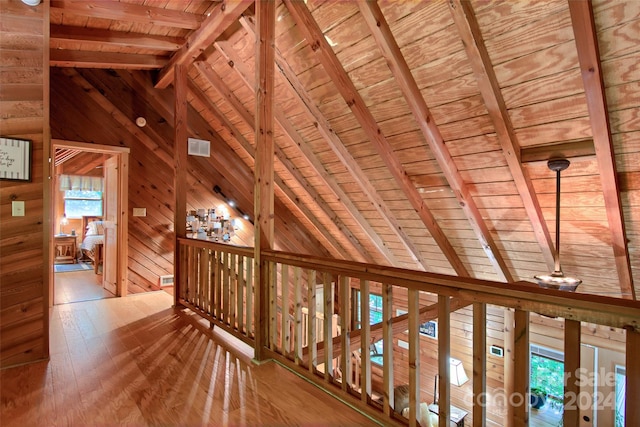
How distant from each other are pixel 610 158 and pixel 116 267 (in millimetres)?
5170

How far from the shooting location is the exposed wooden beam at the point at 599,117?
1.89 meters

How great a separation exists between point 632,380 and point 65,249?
10.4 m

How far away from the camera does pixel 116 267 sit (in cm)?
445

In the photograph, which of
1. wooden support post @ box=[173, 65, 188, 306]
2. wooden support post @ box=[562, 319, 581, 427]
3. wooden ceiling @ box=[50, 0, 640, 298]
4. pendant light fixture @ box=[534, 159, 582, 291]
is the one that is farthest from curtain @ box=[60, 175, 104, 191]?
wooden support post @ box=[562, 319, 581, 427]

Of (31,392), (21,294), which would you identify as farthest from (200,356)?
(21,294)

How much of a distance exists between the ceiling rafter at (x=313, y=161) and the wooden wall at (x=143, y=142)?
1.56 meters

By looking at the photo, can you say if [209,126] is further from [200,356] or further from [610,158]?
[610,158]

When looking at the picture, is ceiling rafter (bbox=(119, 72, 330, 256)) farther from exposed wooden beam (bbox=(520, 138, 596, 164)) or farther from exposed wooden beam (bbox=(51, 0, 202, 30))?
exposed wooden beam (bbox=(520, 138, 596, 164))

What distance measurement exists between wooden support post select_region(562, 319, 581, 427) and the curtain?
35.9 ft

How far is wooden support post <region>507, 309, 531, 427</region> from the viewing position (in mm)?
1304

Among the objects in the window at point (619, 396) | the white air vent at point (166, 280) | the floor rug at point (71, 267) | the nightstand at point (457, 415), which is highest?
the white air vent at point (166, 280)

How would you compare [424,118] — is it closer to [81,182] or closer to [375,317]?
[375,317]

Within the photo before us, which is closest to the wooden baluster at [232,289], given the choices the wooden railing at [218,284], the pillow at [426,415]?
the wooden railing at [218,284]

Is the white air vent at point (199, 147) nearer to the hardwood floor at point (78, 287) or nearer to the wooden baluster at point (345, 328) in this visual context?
the hardwood floor at point (78, 287)
